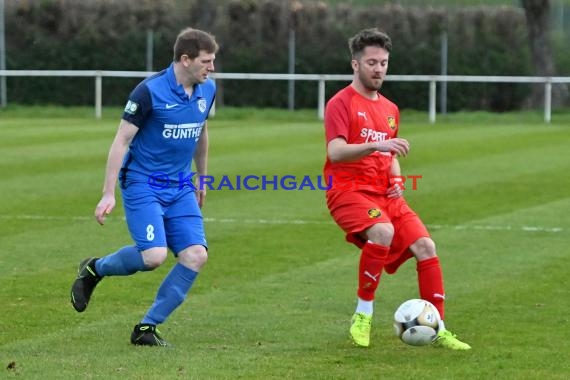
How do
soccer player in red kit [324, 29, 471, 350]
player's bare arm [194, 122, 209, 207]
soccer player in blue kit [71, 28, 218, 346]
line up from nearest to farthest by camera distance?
1. soccer player in blue kit [71, 28, 218, 346]
2. soccer player in red kit [324, 29, 471, 350]
3. player's bare arm [194, 122, 209, 207]

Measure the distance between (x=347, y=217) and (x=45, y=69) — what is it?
98.1 ft

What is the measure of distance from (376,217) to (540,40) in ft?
90.1

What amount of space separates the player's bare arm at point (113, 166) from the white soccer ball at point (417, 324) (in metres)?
1.79

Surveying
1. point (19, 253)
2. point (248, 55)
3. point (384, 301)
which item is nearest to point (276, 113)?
point (248, 55)

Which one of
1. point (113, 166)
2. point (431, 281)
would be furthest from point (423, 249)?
point (113, 166)

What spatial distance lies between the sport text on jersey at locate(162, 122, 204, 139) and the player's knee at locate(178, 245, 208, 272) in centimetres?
66

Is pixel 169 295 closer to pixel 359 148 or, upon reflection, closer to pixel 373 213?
pixel 373 213

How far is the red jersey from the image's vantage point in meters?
8.20

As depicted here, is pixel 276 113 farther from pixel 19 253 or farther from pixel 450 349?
pixel 450 349

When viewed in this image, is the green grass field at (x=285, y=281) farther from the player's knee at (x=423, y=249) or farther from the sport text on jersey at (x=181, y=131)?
the sport text on jersey at (x=181, y=131)

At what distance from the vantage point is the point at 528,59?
35812 mm

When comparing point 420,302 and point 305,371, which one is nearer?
point 305,371

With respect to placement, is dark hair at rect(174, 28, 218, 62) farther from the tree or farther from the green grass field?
the tree

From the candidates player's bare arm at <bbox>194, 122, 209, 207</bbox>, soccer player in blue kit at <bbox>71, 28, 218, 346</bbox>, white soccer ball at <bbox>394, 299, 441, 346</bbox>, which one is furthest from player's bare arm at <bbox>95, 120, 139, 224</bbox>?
white soccer ball at <bbox>394, 299, 441, 346</bbox>
